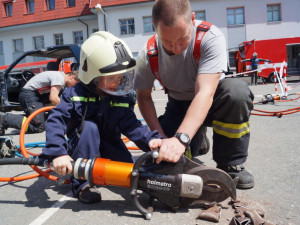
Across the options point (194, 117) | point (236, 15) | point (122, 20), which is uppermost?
point (122, 20)

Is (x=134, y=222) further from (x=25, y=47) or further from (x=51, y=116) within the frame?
(x=25, y=47)

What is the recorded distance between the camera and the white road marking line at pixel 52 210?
190cm

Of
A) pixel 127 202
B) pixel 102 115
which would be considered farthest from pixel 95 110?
pixel 127 202

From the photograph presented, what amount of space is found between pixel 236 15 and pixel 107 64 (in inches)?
928

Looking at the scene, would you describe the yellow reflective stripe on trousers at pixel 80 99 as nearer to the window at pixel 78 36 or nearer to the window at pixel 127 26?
the window at pixel 127 26

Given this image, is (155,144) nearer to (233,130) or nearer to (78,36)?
(233,130)

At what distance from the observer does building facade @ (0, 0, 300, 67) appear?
2289 centimetres

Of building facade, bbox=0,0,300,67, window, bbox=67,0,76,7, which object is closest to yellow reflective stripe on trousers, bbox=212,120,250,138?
building facade, bbox=0,0,300,67

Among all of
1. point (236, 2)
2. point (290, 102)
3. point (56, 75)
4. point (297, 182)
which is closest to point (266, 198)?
point (297, 182)

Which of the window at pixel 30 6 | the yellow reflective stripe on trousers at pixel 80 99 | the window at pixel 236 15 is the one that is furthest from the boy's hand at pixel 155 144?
the window at pixel 30 6

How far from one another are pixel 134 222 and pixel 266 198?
38.5 inches

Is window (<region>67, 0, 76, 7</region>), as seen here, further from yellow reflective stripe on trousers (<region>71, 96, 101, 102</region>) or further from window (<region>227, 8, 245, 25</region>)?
yellow reflective stripe on trousers (<region>71, 96, 101, 102</region>)

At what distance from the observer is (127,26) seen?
24516 mm

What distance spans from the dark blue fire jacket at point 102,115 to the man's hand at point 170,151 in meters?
0.34
